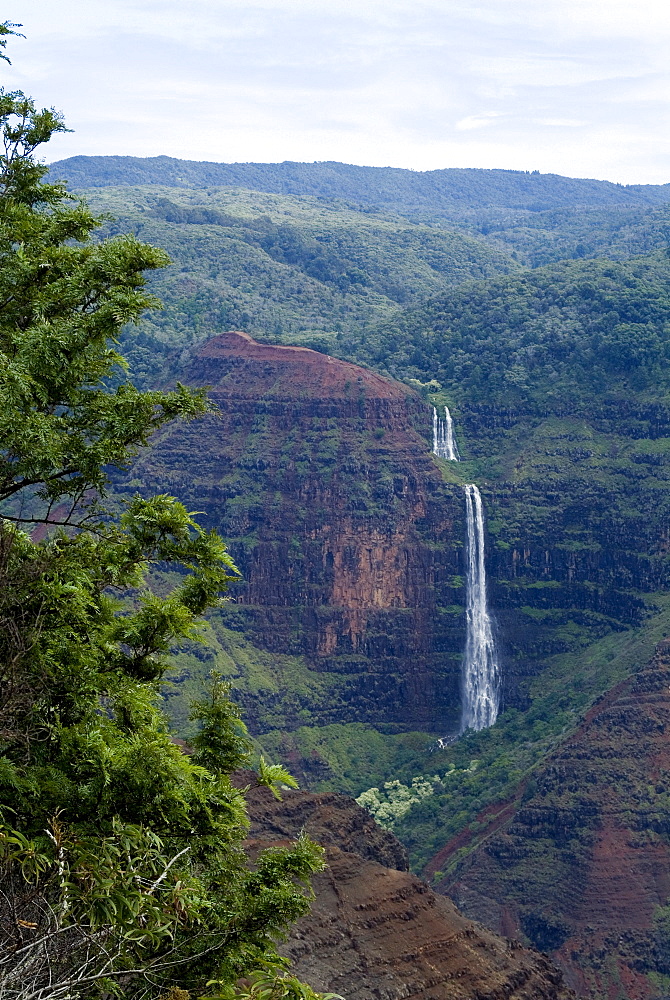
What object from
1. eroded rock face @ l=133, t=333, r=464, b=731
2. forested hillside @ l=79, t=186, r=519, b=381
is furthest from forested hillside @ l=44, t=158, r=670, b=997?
forested hillside @ l=79, t=186, r=519, b=381

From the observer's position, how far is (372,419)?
8044 cm

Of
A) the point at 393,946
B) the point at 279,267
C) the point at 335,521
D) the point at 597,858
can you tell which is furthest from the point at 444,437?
the point at 393,946

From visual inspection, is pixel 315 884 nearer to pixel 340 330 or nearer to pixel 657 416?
pixel 657 416

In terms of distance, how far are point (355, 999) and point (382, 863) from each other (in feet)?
31.5

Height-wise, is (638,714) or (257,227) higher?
(257,227)

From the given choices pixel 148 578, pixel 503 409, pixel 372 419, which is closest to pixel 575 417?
pixel 503 409

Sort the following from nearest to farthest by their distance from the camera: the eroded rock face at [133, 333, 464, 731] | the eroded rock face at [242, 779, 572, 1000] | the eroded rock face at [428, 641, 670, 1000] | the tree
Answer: the tree → the eroded rock face at [242, 779, 572, 1000] → the eroded rock face at [428, 641, 670, 1000] → the eroded rock face at [133, 333, 464, 731]

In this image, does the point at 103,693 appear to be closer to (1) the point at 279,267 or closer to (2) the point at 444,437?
(2) the point at 444,437

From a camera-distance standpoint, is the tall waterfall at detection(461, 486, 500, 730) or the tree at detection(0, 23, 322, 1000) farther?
the tall waterfall at detection(461, 486, 500, 730)

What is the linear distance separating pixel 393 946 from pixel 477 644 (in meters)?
46.2

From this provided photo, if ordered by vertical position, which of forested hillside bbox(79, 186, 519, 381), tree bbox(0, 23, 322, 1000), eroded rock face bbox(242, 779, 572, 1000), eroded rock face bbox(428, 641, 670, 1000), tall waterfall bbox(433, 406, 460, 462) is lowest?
eroded rock face bbox(428, 641, 670, 1000)

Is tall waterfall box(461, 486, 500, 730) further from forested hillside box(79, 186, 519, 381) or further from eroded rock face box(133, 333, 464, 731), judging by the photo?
forested hillside box(79, 186, 519, 381)

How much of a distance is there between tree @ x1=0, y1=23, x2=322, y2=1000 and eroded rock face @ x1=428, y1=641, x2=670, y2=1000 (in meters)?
36.5

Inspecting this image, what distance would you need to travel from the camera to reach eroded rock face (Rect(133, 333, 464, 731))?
7512 cm
